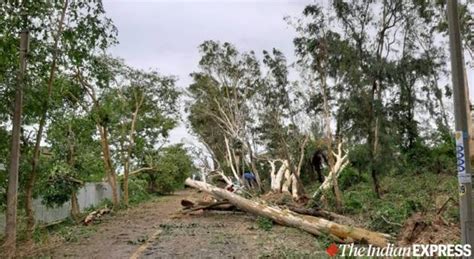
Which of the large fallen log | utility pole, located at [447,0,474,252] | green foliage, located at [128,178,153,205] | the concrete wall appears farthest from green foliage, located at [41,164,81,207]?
green foliage, located at [128,178,153,205]

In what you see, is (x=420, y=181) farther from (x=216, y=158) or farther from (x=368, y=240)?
(x=216, y=158)

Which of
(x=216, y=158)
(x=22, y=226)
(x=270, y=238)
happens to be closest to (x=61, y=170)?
(x=22, y=226)

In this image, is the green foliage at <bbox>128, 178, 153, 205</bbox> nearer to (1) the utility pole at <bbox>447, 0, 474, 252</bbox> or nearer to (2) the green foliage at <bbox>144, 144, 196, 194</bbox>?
(2) the green foliage at <bbox>144, 144, 196, 194</bbox>

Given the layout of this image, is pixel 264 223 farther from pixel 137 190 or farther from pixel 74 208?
pixel 137 190

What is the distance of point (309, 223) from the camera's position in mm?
12266

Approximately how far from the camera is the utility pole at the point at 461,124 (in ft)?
19.5

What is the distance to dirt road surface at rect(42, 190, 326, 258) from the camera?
959 cm

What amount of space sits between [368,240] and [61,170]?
35.9ft

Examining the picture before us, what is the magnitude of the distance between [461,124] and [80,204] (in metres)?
18.2

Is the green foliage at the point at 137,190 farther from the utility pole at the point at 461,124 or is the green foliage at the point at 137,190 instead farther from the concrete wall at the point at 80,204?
the utility pole at the point at 461,124

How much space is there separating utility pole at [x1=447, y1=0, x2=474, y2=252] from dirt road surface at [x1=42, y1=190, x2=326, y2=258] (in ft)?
9.47

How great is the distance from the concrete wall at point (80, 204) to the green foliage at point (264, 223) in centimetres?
686

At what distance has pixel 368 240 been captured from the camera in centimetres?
980

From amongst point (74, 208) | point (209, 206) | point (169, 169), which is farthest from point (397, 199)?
point (169, 169)
